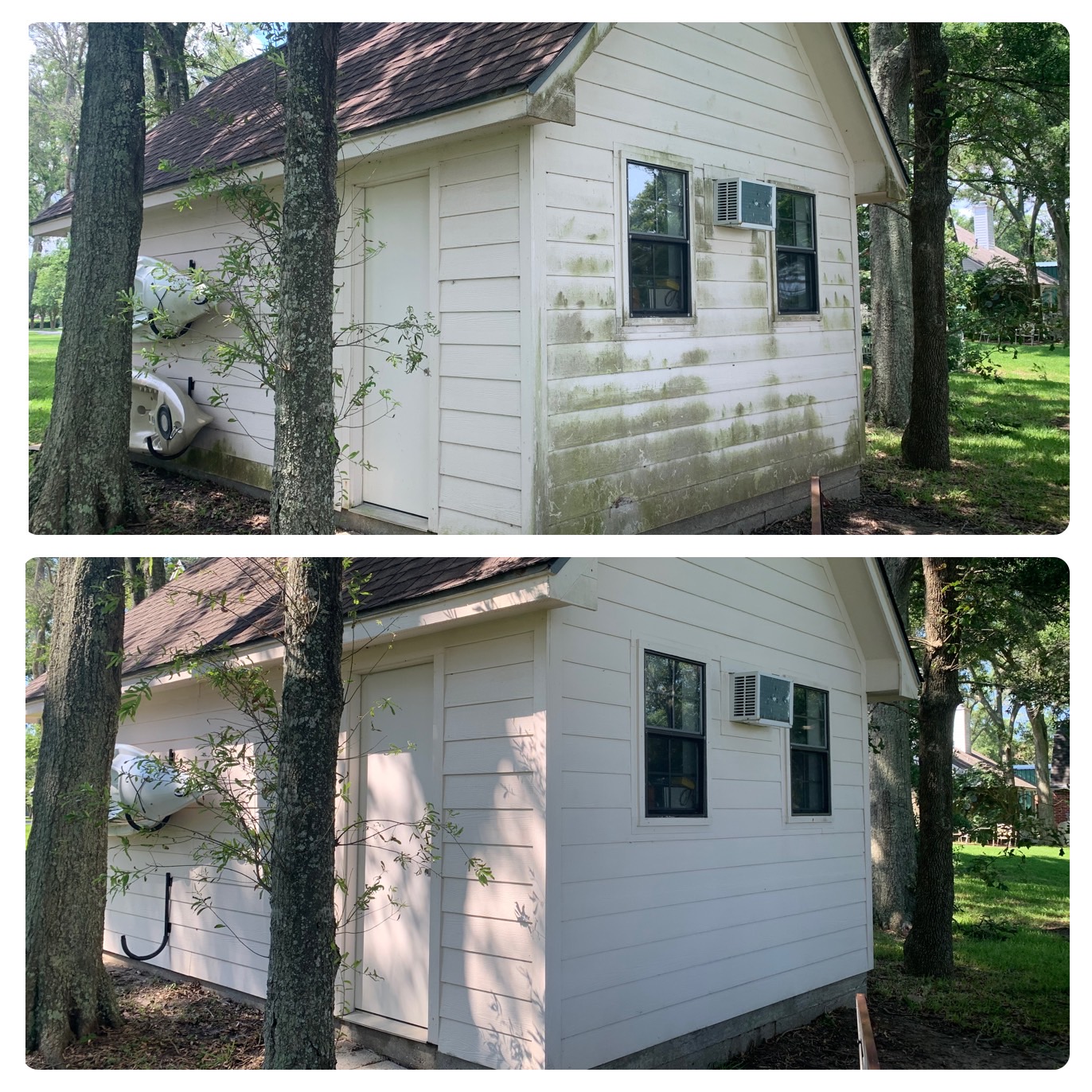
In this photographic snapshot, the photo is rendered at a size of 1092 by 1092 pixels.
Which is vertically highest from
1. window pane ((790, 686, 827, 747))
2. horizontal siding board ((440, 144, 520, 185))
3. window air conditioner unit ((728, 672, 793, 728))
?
horizontal siding board ((440, 144, 520, 185))

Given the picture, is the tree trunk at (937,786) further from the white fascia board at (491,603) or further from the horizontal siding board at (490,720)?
the horizontal siding board at (490,720)

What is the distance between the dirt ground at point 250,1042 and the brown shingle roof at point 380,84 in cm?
526

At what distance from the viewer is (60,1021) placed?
595 cm

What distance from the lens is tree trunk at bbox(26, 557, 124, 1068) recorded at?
19.7 feet

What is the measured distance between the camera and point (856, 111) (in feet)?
28.9

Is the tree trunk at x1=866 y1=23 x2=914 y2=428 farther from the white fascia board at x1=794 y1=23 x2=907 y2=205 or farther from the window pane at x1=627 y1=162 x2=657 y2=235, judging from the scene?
the window pane at x1=627 y1=162 x2=657 y2=235

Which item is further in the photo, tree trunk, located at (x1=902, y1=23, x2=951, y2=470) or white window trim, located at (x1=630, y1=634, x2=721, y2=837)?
tree trunk, located at (x1=902, y1=23, x2=951, y2=470)

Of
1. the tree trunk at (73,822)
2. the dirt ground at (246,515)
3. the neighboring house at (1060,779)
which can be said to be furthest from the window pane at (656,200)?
the neighboring house at (1060,779)

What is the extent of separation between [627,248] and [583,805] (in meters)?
3.57

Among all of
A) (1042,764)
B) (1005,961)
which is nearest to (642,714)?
(1005,961)

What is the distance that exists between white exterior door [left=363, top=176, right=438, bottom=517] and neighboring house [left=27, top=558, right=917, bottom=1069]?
3.02 feet

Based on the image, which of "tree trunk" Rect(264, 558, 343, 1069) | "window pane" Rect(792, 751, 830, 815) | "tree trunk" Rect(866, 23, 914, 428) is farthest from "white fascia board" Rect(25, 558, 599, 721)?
"tree trunk" Rect(866, 23, 914, 428)

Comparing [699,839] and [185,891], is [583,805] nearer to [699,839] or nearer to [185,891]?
[699,839]

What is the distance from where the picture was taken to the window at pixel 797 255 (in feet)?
27.6
